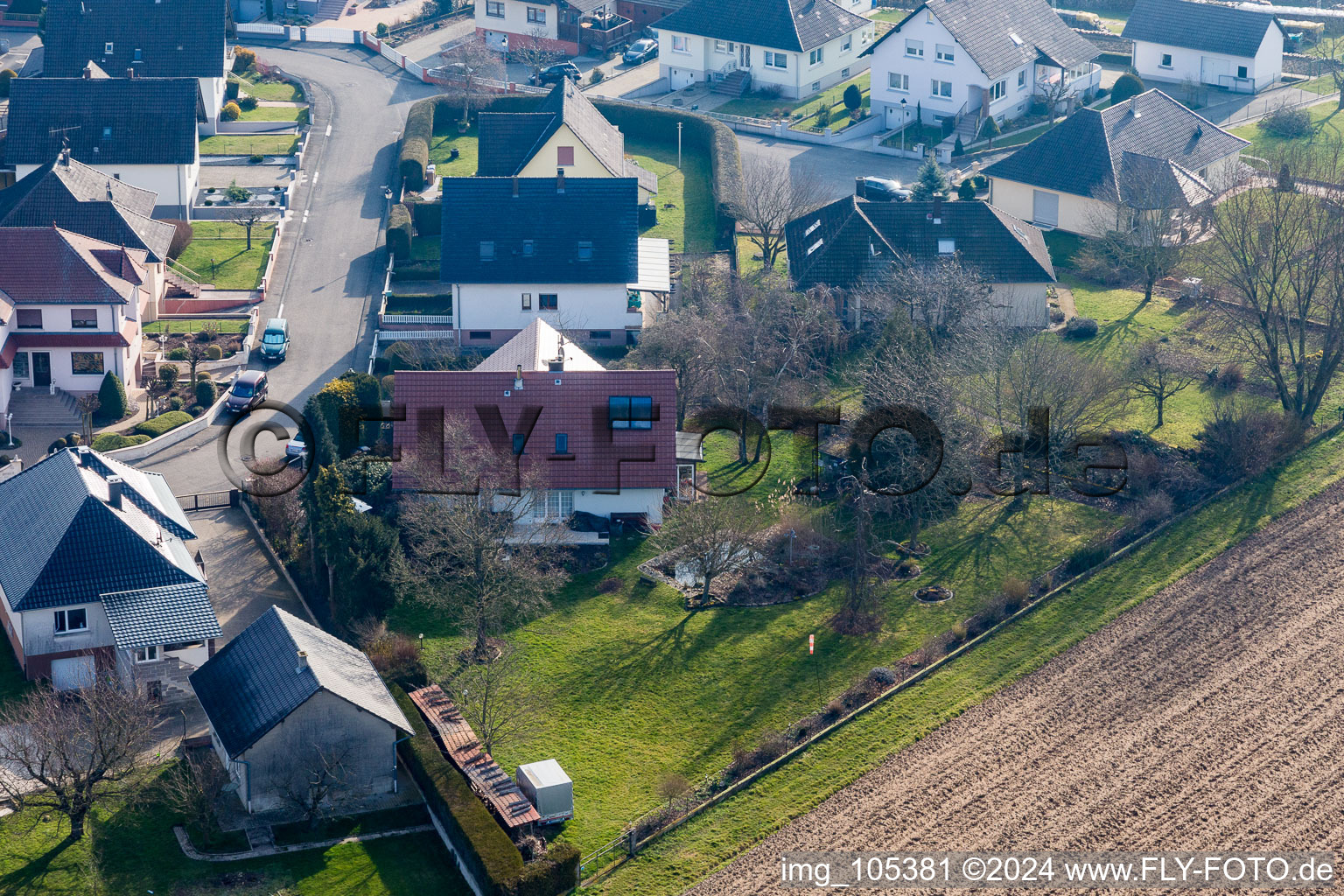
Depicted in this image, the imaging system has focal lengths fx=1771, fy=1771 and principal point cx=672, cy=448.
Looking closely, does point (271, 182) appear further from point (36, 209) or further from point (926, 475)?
point (926, 475)

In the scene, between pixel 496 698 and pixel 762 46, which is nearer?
pixel 496 698

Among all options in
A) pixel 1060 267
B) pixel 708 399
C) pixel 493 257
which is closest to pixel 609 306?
pixel 493 257

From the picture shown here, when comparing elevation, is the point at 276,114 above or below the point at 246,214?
above

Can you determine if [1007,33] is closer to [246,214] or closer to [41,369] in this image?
[246,214]

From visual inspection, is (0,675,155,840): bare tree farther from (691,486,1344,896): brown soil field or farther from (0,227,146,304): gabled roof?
(0,227,146,304): gabled roof

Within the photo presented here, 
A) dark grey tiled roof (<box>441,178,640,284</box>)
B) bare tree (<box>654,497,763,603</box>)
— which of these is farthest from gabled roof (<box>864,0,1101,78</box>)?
bare tree (<box>654,497,763,603</box>)

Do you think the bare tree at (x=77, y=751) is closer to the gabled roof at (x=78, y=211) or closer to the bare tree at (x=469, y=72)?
the gabled roof at (x=78, y=211)

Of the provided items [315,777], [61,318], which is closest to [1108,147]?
[61,318]
